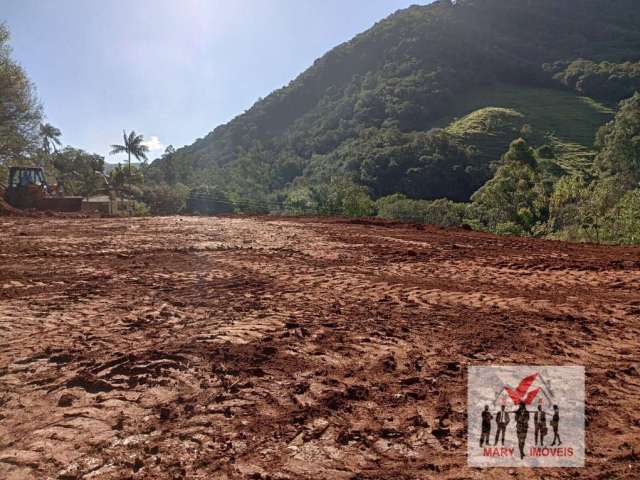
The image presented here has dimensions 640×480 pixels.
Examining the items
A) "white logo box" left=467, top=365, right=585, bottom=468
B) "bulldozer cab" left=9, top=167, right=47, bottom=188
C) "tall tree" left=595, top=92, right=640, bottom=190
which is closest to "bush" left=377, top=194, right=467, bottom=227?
"tall tree" left=595, top=92, right=640, bottom=190

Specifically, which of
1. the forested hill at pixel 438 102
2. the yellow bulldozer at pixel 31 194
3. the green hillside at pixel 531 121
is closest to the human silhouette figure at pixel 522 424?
the yellow bulldozer at pixel 31 194

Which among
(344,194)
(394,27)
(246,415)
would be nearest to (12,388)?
(246,415)

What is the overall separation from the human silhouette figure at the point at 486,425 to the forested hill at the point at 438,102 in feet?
193

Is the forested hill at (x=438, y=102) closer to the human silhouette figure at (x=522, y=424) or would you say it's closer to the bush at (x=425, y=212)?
the bush at (x=425, y=212)

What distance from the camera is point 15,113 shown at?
85.9 ft

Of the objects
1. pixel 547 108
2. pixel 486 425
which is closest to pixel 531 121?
pixel 547 108

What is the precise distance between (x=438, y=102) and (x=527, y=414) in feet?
343

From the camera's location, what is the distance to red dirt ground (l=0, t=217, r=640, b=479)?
208 centimetres

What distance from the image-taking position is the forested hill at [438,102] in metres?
65.4

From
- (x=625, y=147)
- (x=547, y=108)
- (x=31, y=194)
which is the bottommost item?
(x=31, y=194)

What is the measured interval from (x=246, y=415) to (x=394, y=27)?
139m

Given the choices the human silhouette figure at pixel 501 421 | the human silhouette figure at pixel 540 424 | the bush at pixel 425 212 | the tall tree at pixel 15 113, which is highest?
the tall tree at pixel 15 113

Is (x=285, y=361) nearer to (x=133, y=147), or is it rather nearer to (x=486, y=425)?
(x=486, y=425)

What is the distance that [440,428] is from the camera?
235 cm
